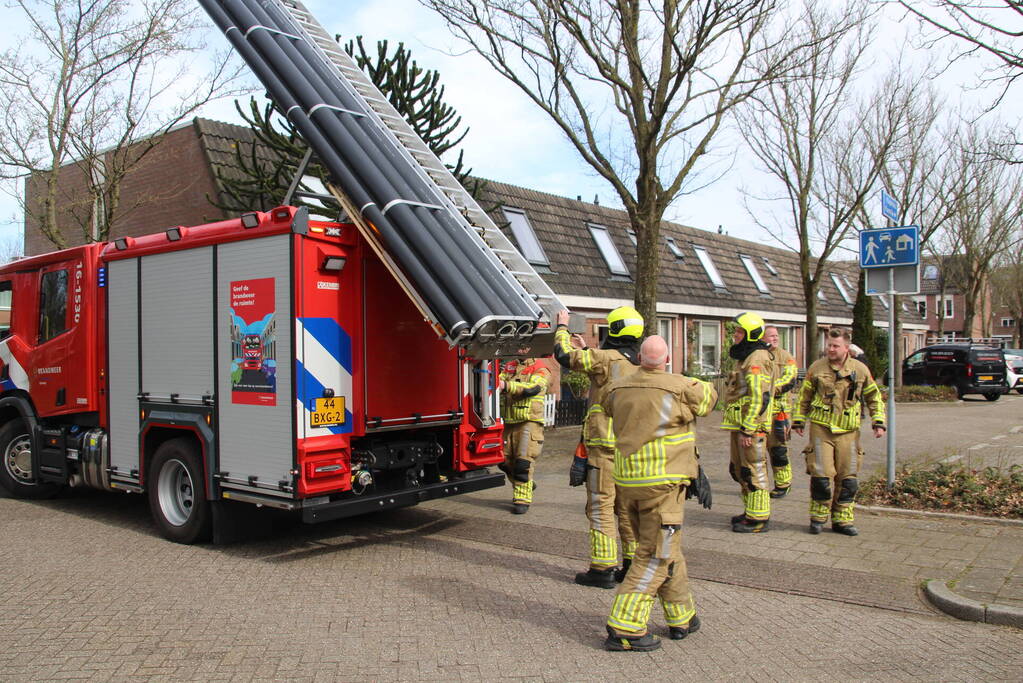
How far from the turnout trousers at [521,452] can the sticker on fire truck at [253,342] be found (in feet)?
9.04

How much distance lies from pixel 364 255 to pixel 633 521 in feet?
10.5

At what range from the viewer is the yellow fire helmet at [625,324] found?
583 cm

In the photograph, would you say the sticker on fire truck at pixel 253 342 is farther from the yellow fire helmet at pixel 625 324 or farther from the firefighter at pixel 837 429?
the firefighter at pixel 837 429

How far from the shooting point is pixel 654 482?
461 cm

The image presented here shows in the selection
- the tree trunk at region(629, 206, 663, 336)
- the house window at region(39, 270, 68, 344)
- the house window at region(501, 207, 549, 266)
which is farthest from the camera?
the house window at region(501, 207, 549, 266)

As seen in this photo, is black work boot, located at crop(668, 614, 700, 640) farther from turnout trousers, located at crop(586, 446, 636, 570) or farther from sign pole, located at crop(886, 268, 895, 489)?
sign pole, located at crop(886, 268, 895, 489)

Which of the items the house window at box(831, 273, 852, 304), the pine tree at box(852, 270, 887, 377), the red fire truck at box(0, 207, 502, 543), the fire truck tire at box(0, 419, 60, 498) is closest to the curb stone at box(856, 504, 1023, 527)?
the red fire truck at box(0, 207, 502, 543)

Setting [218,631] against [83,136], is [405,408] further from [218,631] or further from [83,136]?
[83,136]

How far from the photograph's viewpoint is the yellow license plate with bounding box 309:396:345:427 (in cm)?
623

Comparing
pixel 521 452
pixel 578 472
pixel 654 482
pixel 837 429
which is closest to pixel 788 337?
pixel 521 452

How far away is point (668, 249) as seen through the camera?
921 inches

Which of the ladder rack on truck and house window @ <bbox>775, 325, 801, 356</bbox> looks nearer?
the ladder rack on truck

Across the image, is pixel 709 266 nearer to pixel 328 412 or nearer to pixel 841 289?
pixel 841 289

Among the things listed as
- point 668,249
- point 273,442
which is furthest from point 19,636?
point 668,249
